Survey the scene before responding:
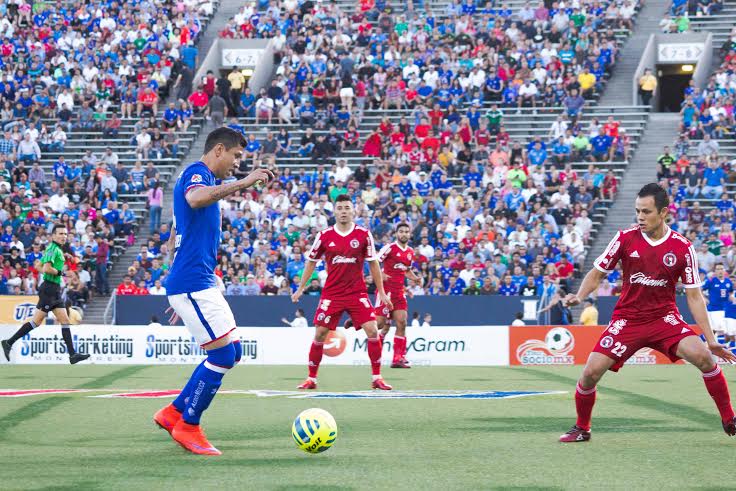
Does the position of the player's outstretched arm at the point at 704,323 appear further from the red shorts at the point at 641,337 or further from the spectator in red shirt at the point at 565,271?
the spectator in red shirt at the point at 565,271

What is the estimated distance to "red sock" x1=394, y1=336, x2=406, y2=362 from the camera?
19.7m

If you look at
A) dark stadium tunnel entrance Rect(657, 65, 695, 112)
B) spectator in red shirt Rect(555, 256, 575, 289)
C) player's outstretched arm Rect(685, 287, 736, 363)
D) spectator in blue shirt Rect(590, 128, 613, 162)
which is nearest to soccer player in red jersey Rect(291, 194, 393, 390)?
player's outstretched arm Rect(685, 287, 736, 363)

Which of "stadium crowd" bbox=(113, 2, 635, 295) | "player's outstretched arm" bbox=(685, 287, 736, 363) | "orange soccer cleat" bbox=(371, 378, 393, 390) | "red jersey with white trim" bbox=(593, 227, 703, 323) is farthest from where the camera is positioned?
"stadium crowd" bbox=(113, 2, 635, 295)

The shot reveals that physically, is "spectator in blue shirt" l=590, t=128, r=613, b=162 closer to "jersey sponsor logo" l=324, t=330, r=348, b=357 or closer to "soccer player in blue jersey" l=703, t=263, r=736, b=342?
"soccer player in blue jersey" l=703, t=263, r=736, b=342

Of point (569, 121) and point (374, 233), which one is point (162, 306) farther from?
point (569, 121)

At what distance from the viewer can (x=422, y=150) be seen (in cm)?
3198

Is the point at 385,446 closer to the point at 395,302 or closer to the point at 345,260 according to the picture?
the point at 345,260

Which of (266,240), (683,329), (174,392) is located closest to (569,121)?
(266,240)

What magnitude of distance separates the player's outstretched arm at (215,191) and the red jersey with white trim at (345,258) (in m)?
6.44

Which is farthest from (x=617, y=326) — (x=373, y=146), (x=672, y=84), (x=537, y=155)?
(x=672, y=84)

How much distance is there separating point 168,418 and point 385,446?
1659mm

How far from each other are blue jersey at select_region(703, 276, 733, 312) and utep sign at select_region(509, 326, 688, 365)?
1.47 m

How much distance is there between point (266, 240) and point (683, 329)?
68.5 ft

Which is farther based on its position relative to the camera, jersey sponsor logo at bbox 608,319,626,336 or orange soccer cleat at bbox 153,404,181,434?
jersey sponsor logo at bbox 608,319,626,336
